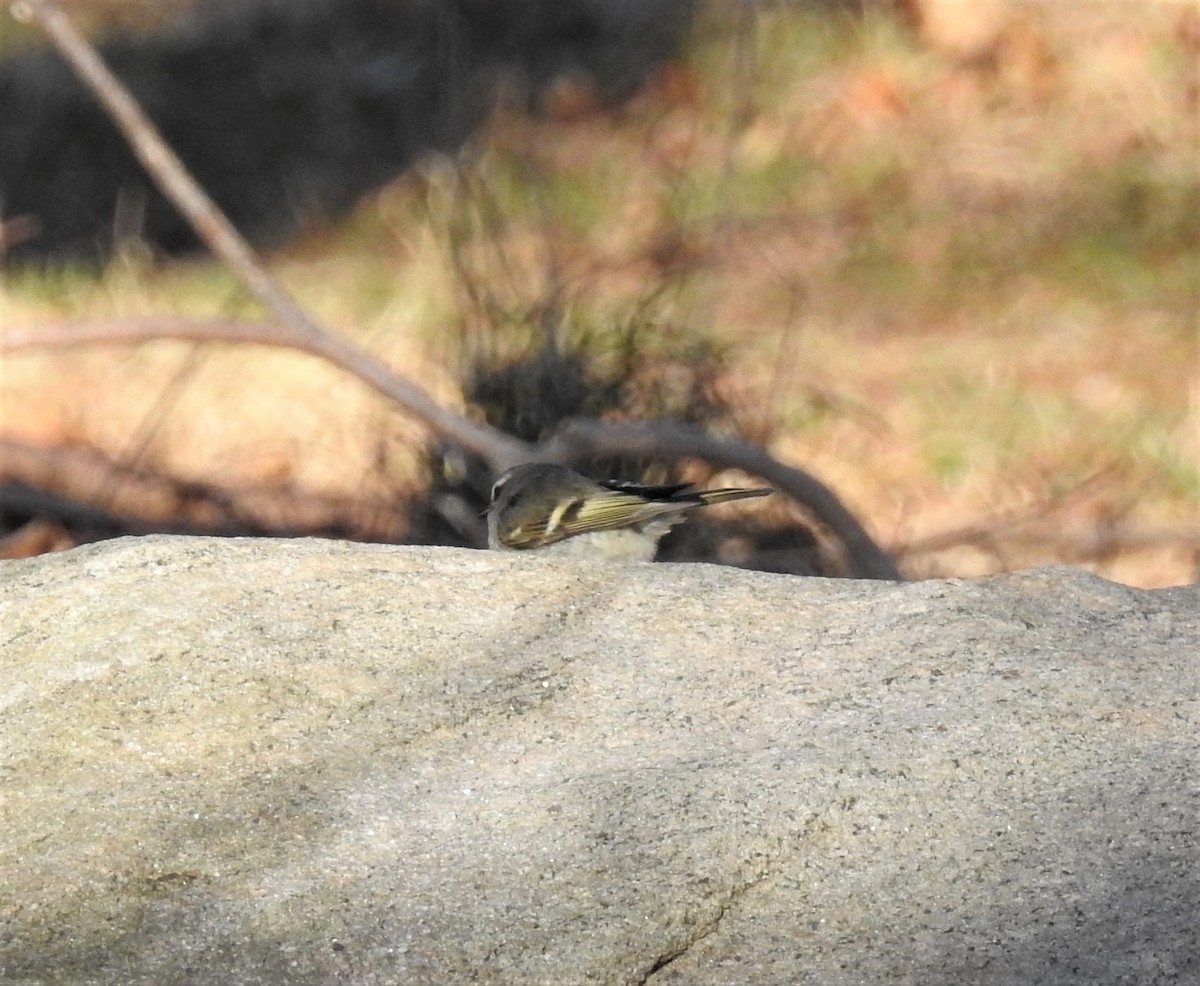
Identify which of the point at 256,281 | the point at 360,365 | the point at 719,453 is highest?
the point at 256,281

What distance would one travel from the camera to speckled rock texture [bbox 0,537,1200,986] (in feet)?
7.44

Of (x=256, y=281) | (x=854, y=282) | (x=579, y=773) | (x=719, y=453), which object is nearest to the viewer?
(x=579, y=773)

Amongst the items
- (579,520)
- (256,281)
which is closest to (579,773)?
(579,520)

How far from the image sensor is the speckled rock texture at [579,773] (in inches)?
89.3

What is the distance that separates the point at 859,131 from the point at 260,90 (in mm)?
3054

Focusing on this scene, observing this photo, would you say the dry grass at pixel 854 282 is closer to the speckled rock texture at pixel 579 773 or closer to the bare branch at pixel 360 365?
the bare branch at pixel 360 365

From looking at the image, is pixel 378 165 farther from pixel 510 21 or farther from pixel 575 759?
pixel 575 759

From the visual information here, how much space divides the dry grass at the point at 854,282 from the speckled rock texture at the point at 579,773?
2.44 m

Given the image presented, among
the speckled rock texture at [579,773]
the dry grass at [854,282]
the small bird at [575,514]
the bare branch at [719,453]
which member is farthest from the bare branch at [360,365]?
the speckled rock texture at [579,773]

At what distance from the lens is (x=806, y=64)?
8.62 m

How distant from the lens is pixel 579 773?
2584 millimetres

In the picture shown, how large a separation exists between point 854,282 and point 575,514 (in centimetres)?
313

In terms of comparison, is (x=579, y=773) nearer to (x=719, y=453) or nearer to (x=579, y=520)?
(x=579, y=520)

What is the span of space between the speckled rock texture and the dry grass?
2.44 metres
